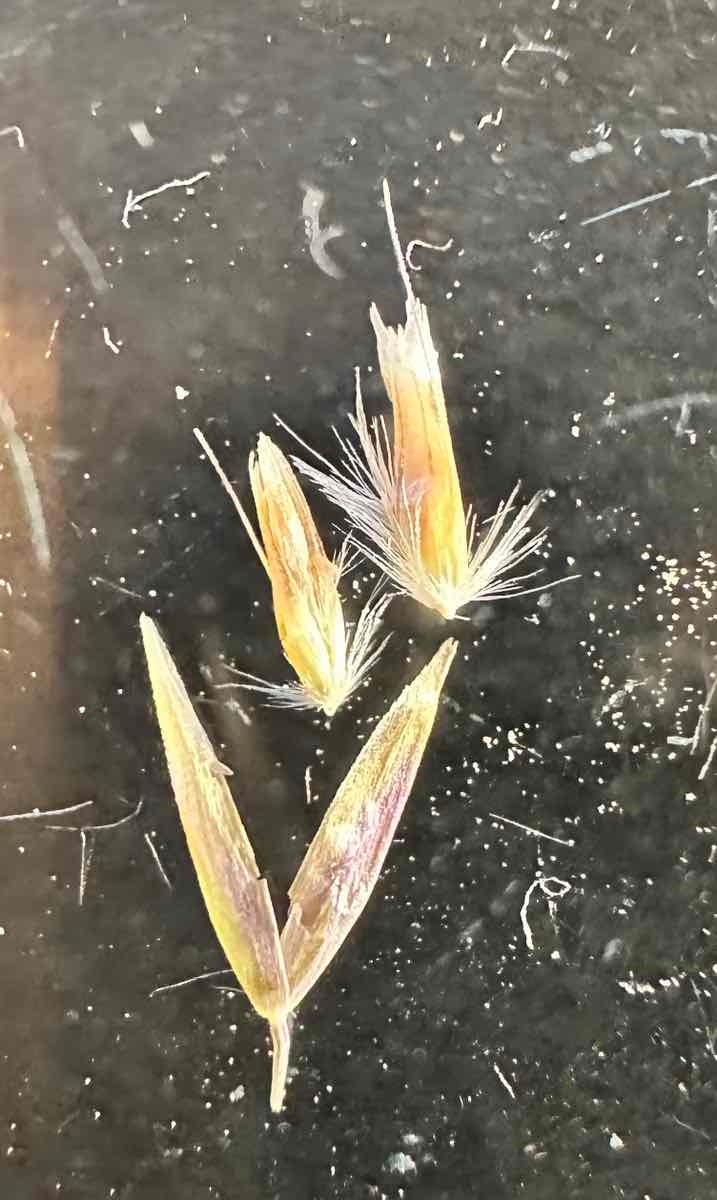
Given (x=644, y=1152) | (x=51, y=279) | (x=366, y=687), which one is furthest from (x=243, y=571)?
(x=644, y=1152)

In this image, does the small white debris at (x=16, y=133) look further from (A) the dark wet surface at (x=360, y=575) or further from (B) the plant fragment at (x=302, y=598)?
(B) the plant fragment at (x=302, y=598)

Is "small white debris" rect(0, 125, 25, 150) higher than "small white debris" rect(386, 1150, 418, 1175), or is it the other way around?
"small white debris" rect(0, 125, 25, 150)

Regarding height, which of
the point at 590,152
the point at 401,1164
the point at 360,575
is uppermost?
the point at 590,152

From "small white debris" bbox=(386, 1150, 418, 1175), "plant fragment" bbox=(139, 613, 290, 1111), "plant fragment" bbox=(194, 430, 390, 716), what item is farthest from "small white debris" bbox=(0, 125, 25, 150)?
"small white debris" bbox=(386, 1150, 418, 1175)

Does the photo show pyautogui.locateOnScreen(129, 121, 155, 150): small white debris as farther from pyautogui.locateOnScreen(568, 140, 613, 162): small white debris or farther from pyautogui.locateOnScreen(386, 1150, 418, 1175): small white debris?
pyautogui.locateOnScreen(386, 1150, 418, 1175): small white debris

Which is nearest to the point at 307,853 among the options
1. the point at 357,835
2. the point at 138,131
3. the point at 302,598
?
the point at 357,835

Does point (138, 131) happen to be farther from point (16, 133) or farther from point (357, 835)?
point (357, 835)

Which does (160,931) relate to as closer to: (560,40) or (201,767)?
(201,767)
